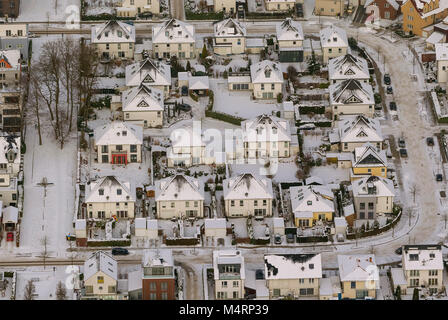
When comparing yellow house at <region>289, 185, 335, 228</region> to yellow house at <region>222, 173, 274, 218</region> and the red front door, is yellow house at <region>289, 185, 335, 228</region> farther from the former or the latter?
the red front door

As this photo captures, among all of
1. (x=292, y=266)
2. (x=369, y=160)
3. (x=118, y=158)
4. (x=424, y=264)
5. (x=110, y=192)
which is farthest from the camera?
(x=118, y=158)

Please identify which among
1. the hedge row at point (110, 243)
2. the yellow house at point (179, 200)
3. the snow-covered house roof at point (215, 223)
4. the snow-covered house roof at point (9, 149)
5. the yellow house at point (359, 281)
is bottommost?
the yellow house at point (359, 281)

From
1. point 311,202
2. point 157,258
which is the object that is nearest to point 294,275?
point 311,202

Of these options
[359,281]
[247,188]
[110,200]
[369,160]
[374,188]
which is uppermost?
[369,160]

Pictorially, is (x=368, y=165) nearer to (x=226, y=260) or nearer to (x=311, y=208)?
(x=311, y=208)

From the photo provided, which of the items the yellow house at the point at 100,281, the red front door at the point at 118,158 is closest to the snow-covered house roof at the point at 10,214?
the yellow house at the point at 100,281

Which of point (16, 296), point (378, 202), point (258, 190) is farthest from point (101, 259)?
point (378, 202)

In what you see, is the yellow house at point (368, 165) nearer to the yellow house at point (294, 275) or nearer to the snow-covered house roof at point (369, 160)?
the snow-covered house roof at point (369, 160)
